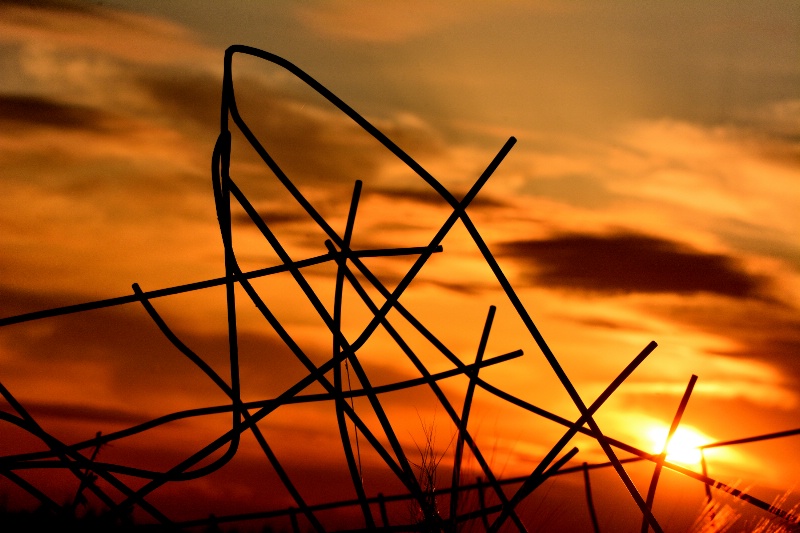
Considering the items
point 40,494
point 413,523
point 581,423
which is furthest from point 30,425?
point 581,423

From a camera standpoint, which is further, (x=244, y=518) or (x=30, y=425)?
(x=244, y=518)

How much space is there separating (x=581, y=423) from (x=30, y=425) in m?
2.00

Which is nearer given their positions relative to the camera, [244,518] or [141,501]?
[141,501]

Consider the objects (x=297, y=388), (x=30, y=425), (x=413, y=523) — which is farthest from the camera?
(x=30, y=425)

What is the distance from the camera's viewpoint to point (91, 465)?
13.1 feet

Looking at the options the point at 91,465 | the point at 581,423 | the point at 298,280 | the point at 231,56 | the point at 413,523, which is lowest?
the point at 413,523

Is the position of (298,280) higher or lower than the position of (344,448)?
higher

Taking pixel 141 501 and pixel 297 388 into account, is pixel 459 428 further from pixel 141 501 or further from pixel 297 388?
pixel 141 501

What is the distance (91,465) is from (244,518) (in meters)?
0.88

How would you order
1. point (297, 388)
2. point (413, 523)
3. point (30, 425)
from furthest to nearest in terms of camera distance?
1. point (30, 425)
2. point (297, 388)
3. point (413, 523)

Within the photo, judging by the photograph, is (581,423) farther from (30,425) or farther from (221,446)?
(30,425)

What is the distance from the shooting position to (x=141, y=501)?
3930 millimetres

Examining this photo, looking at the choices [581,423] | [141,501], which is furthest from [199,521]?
[581,423]

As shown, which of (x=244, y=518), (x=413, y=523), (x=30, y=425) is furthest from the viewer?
(x=244, y=518)
